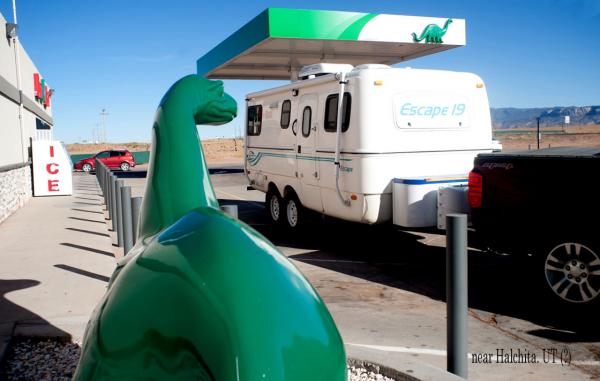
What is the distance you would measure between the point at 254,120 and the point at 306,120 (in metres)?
2.92

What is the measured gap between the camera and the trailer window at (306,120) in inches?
398

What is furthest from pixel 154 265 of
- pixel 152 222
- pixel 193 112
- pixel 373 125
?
pixel 373 125

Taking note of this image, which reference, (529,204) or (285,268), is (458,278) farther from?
(529,204)

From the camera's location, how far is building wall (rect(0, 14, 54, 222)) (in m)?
13.1

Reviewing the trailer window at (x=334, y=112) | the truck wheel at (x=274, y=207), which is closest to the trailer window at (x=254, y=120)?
the truck wheel at (x=274, y=207)

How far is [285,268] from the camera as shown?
67.7 inches

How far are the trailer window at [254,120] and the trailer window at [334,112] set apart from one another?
332 cm

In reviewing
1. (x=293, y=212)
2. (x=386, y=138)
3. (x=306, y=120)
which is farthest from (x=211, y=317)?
(x=293, y=212)

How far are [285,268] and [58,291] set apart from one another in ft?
17.7

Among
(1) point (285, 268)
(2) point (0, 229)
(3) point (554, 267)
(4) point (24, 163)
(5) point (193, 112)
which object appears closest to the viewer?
(1) point (285, 268)

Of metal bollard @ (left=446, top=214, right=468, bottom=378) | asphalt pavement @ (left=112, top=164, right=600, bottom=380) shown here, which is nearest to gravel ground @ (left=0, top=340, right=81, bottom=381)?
asphalt pavement @ (left=112, top=164, right=600, bottom=380)

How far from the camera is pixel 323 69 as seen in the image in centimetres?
1001

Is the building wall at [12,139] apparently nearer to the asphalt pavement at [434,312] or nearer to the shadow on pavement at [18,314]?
the shadow on pavement at [18,314]

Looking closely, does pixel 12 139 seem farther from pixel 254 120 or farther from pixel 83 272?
pixel 83 272
